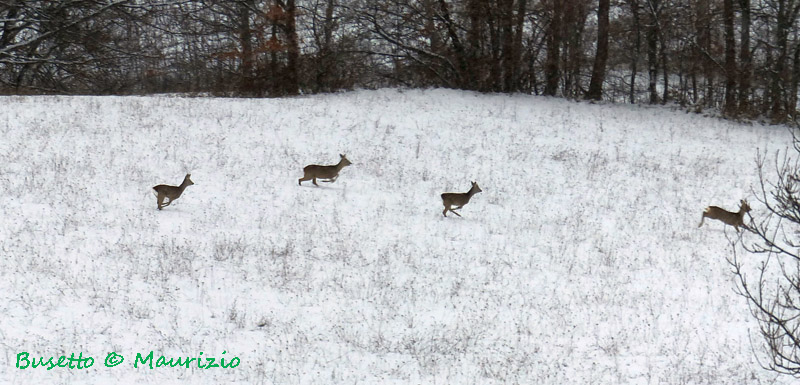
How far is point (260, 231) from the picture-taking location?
11883 mm

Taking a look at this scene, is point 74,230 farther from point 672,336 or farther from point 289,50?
point 289,50

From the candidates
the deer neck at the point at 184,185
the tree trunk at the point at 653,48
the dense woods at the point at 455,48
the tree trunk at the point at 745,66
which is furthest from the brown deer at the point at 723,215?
the tree trunk at the point at 653,48

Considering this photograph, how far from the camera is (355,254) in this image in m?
11.2

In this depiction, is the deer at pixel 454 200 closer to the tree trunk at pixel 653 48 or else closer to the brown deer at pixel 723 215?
the brown deer at pixel 723 215

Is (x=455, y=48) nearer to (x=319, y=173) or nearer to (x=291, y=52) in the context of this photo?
(x=291, y=52)

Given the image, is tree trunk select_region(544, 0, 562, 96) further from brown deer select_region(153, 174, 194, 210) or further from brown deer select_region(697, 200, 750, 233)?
brown deer select_region(153, 174, 194, 210)

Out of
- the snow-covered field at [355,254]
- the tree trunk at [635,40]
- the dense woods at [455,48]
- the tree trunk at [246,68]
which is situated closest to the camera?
the snow-covered field at [355,254]

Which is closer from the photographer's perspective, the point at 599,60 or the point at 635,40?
the point at 599,60

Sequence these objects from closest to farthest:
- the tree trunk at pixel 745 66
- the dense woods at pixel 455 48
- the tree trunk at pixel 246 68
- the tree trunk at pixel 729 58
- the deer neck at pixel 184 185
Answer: the deer neck at pixel 184 185 → the tree trunk at pixel 745 66 → the tree trunk at pixel 729 58 → the dense woods at pixel 455 48 → the tree trunk at pixel 246 68

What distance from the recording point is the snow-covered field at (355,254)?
819cm

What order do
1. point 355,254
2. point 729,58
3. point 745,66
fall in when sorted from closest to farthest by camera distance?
point 355,254, point 745,66, point 729,58

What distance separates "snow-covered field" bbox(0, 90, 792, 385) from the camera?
8188mm

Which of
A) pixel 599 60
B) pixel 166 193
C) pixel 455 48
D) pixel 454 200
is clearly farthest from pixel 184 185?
pixel 599 60

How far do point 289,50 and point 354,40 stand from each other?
2.62 metres
